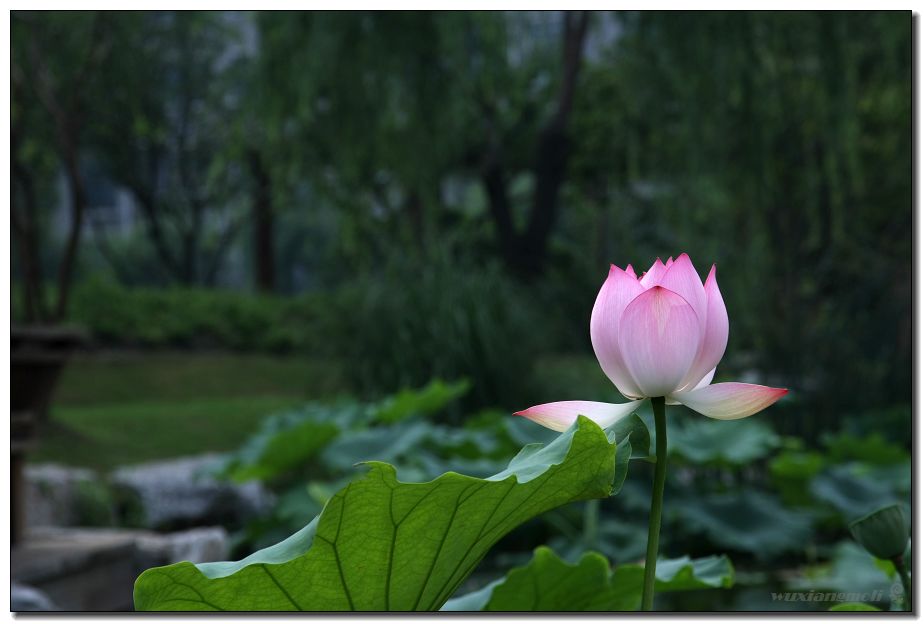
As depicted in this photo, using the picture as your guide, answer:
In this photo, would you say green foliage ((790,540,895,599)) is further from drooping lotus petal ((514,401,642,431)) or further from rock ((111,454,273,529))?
rock ((111,454,273,529))

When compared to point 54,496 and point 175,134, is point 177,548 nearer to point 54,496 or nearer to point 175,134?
point 54,496

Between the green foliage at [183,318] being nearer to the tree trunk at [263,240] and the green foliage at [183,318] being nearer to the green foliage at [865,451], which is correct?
the tree trunk at [263,240]

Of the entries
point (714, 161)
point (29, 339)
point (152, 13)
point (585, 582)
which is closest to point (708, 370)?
point (585, 582)

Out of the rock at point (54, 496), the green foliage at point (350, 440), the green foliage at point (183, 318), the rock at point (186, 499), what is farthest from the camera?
the green foliage at point (183, 318)

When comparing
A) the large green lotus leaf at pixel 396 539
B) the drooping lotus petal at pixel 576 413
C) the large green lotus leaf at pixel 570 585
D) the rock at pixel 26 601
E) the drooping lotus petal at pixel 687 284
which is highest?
the drooping lotus petal at pixel 687 284

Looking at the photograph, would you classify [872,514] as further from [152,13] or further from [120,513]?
[152,13]

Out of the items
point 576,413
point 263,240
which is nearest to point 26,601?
point 576,413

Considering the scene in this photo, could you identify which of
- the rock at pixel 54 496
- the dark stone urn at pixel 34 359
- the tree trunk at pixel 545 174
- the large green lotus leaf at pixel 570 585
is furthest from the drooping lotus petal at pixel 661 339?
the tree trunk at pixel 545 174
